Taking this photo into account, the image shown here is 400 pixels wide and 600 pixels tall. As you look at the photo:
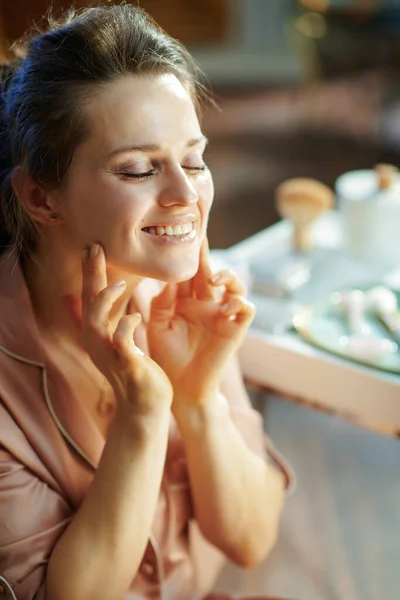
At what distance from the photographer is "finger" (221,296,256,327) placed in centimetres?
98

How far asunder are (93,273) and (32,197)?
13cm

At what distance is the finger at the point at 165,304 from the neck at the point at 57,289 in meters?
0.07

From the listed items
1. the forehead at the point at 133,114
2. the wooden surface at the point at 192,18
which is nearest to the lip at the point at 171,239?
the forehead at the point at 133,114

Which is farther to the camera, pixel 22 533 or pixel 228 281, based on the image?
pixel 228 281

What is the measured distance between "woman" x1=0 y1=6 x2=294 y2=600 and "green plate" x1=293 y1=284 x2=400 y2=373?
389 mm

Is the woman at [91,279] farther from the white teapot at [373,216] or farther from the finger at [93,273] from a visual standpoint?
the white teapot at [373,216]

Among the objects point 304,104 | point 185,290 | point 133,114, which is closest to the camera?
point 133,114

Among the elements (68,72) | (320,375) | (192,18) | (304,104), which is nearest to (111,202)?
(68,72)

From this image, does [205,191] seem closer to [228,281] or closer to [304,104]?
[228,281]

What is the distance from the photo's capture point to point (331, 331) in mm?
1378

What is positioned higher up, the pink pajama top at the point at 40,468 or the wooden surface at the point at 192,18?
the pink pajama top at the point at 40,468

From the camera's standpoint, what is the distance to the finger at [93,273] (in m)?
0.83

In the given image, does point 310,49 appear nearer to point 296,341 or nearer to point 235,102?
point 235,102

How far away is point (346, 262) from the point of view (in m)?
1.73
